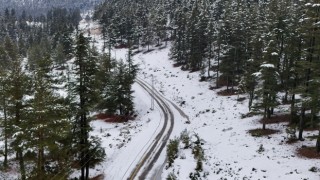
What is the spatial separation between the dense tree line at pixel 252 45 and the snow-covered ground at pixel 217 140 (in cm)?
313

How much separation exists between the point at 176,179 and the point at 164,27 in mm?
93233

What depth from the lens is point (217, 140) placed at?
36781 millimetres

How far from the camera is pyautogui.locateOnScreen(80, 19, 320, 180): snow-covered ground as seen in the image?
26.2 m

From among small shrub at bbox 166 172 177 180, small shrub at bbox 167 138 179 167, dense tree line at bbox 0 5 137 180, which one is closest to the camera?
dense tree line at bbox 0 5 137 180

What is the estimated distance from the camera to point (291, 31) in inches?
1671

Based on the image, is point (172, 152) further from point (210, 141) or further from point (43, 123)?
point (43, 123)

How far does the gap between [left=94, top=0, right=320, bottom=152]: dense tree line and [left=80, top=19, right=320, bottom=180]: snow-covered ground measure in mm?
3127

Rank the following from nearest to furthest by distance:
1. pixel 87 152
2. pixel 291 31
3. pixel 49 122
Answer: pixel 49 122, pixel 87 152, pixel 291 31

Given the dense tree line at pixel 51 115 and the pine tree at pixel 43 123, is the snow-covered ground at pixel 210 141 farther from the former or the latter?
the pine tree at pixel 43 123

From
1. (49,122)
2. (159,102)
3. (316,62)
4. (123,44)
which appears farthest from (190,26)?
(49,122)

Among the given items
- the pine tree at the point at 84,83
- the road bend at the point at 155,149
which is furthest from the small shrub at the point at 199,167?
the pine tree at the point at 84,83

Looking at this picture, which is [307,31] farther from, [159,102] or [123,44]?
[123,44]

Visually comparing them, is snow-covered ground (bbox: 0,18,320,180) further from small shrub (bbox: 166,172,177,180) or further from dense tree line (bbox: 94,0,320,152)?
dense tree line (bbox: 94,0,320,152)

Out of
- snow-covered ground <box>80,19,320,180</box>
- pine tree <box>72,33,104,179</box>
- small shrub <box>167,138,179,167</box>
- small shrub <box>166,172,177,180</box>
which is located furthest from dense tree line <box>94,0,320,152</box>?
pine tree <box>72,33,104,179</box>
